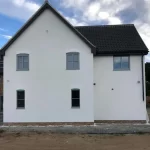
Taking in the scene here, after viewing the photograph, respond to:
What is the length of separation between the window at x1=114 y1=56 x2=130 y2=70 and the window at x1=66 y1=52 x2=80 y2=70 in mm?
3355

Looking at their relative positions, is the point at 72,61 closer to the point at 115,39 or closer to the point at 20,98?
the point at 115,39

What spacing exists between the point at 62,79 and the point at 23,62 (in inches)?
A: 136

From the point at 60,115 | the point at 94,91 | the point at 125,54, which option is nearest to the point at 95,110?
the point at 94,91

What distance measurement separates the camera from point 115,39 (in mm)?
25828

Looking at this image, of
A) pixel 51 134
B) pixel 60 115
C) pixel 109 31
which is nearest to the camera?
pixel 51 134

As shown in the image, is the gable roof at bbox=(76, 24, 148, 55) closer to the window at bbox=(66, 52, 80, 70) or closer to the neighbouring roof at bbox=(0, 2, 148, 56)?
the neighbouring roof at bbox=(0, 2, 148, 56)

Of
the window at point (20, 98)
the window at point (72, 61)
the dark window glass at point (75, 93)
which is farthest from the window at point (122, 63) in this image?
the window at point (20, 98)

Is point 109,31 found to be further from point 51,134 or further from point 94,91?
point 51,134

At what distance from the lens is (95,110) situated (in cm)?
2434

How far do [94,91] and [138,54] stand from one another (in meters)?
4.74

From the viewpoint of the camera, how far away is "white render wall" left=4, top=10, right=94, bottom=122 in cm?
2306

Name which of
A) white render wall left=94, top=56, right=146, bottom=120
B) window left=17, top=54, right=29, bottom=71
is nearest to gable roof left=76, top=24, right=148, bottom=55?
white render wall left=94, top=56, right=146, bottom=120

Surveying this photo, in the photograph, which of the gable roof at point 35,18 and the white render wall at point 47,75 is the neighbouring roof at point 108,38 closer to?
the gable roof at point 35,18

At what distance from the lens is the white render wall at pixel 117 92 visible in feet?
78.7
